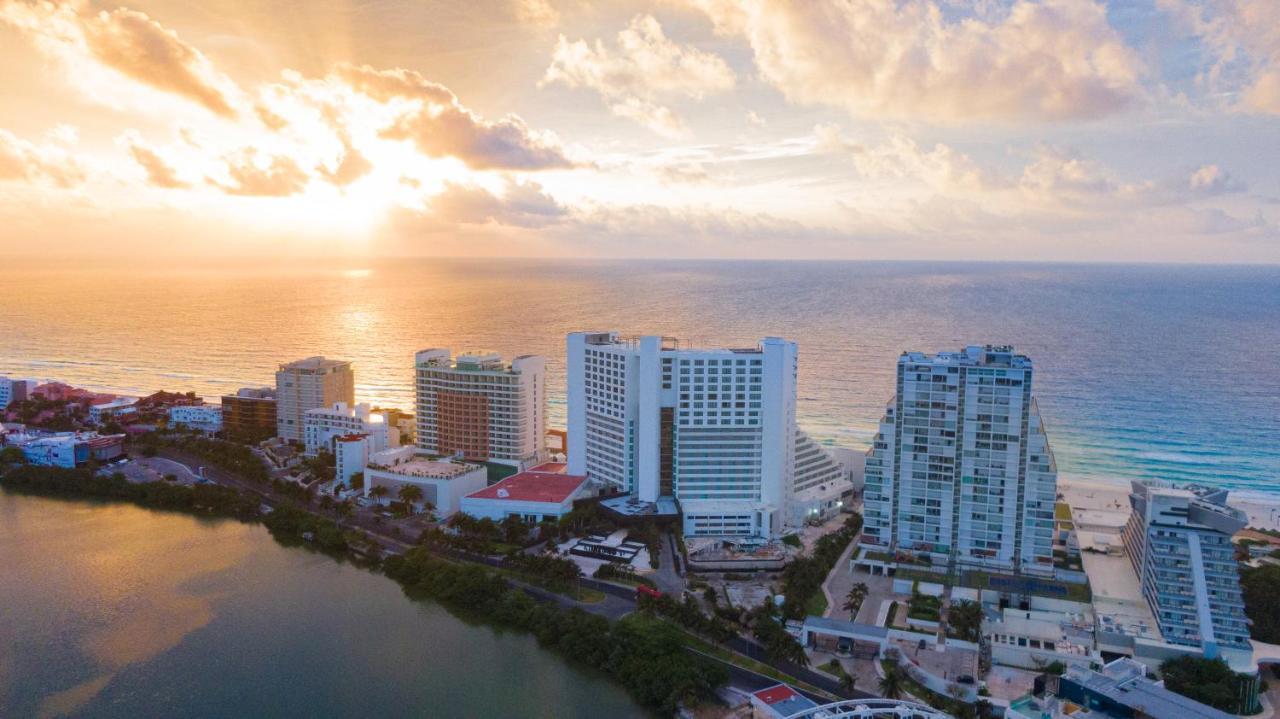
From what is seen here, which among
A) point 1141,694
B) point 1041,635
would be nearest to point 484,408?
Answer: point 1041,635

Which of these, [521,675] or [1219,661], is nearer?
[1219,661]

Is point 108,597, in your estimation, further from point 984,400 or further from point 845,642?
point 984,400

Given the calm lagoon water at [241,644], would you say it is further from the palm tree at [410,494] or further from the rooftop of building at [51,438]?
the rooftop of building at [51,438]

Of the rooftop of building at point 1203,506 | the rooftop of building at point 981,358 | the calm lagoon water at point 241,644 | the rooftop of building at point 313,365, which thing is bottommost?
the calm lagoon water at point 241,644

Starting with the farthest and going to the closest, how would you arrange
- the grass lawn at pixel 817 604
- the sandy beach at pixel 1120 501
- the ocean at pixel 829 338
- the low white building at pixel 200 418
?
the low white building at pixel 200 418
the ocean at pixel 829 338
the sandy beach at pixel 1120 501
the grass lawn at pixel 817 604

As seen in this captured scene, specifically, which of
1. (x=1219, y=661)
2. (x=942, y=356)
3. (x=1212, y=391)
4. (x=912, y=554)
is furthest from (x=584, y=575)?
(x=1212, y=391)

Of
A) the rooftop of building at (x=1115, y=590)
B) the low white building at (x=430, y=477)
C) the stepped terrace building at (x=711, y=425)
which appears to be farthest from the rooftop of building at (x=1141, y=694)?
the low white building at (x=430, y=477)
